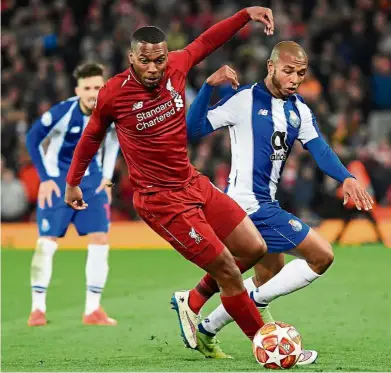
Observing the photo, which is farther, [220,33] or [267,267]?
[267,267]

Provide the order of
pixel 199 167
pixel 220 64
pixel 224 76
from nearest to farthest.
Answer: pixel 224 76
pixel 199 167
pixel 220 64

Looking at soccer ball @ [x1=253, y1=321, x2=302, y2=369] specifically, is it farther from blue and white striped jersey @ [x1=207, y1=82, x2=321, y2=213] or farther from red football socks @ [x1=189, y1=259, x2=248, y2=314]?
blue and white striped jersey @ [x1=207, y1=82, x2=321, y2=213]

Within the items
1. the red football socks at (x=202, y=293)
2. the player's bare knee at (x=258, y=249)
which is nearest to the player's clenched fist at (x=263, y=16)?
the player's bare knee at (x=258, y=249)

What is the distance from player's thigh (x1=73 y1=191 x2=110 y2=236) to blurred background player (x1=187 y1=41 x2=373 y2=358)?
87.5 inches

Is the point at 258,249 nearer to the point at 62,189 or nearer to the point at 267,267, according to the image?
the point at 267,267

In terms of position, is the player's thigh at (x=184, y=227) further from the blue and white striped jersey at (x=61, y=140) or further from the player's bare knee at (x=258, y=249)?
the blue and white striped jersey at (x=61, y=140)

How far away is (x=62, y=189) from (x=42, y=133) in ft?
1.81

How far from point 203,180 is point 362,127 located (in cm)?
1280

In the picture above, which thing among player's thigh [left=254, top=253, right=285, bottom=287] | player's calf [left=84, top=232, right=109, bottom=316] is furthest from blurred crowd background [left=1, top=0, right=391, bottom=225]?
→ player's thigh [left=254, top=253, right=285, bottom=287]

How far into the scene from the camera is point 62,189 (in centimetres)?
995

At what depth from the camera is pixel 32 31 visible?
72.3ft

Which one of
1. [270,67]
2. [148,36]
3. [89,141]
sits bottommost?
[89,141]

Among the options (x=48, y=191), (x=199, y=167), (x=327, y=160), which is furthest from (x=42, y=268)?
(x=199, y=167)

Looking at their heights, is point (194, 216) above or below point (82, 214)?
above
